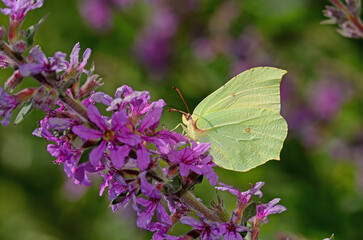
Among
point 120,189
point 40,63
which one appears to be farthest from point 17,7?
point 120,189

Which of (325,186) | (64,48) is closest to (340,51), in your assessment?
(325,186)

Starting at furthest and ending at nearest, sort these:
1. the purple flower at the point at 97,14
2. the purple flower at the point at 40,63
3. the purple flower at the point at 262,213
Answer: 1. the purple flower at the point at 97,14
2. the purple flower at the point at 262,213
3. the purple flower at the point at 40,63

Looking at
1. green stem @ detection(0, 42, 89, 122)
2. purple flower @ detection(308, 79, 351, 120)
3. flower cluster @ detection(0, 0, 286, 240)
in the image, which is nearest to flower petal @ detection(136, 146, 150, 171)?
flower cluster @ detection(0, 0, 286, 240)

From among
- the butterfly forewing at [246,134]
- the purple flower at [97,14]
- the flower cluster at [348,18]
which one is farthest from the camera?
the purple flower at [97,14]

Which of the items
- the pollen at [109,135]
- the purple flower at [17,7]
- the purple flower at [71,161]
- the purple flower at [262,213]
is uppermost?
the purple flower at [17,7]

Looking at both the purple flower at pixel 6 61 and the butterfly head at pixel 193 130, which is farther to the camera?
the butterfly head at pixel 193 130

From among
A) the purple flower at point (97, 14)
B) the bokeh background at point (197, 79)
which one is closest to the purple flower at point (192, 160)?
the bokeh background at point (197, 79)

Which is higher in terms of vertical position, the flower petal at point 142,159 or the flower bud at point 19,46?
the flower bud at point 19,46

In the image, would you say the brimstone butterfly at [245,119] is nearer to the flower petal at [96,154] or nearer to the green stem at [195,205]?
the green stem at [195,205]
